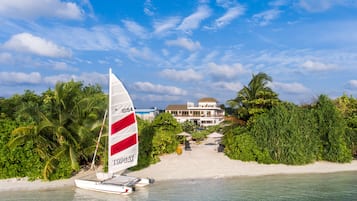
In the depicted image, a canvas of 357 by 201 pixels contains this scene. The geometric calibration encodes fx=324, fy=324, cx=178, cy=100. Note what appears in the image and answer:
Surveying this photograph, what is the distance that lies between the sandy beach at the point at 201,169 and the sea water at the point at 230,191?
86 centimetres

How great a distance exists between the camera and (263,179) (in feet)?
54.8

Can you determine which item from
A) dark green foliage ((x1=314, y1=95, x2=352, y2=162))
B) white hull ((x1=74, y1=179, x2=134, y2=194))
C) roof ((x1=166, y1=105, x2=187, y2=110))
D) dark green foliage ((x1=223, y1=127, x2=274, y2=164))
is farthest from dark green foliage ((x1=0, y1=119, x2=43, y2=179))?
roof ((x1=166, y1=105, x2=187, y2=110))

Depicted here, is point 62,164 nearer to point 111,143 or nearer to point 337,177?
point 111,143

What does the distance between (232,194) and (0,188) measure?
406 inches

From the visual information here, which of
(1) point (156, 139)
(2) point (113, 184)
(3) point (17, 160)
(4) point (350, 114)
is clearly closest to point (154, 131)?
(1) point (156, 139)

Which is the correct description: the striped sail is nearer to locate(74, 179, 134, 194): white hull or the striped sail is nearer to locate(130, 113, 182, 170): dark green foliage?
locate(74, 179, 134, 194): white hull

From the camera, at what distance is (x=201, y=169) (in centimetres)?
1869

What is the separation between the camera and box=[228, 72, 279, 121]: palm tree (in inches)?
843

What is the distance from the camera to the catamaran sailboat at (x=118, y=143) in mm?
14125

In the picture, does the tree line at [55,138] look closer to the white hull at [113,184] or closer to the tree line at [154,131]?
the tree line at [154,131]

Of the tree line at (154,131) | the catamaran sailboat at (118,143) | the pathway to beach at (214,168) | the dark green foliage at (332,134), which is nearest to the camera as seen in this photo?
the catamaran sailboat at (118,143)

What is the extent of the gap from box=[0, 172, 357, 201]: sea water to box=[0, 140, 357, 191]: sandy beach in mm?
859

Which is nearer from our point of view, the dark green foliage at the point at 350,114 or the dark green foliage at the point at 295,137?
the dark green foliage at the point at 295,137

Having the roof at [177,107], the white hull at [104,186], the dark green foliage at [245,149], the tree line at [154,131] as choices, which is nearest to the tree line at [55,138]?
the tree line at [154,131]
